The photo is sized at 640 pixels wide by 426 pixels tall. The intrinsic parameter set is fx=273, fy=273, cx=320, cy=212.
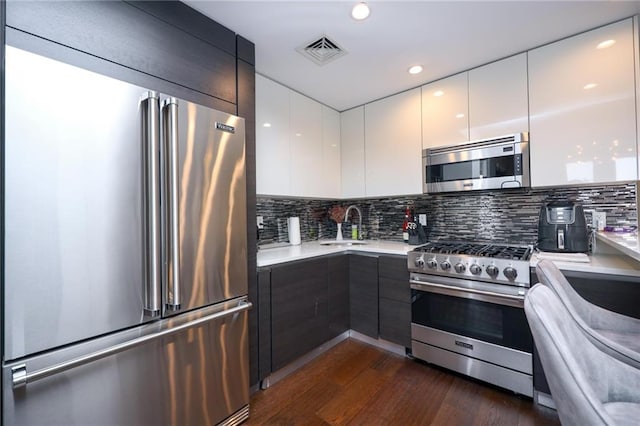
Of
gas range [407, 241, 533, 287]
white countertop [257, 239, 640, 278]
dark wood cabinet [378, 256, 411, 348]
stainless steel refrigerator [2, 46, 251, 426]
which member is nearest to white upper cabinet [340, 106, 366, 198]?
white countertop [257, 239, 640, 278]

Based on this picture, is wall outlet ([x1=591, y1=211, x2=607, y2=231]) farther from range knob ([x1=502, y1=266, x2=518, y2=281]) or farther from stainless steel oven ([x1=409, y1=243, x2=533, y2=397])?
range knob ([x1=502, y1=266, x2=518, y2=281])

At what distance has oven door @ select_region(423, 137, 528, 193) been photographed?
1.99 meters

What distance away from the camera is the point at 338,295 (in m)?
2.41

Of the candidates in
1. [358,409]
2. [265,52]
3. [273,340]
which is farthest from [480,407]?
[265,52]

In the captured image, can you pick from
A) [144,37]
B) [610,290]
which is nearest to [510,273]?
[610,290]

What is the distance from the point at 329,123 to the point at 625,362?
2.65m

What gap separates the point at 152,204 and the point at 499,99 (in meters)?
2.40

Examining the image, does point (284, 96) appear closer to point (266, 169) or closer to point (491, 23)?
point (266, 169)

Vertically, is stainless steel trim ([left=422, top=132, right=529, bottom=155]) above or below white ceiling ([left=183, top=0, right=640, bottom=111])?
below

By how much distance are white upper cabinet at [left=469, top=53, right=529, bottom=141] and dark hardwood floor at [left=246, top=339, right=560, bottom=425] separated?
1817 mm

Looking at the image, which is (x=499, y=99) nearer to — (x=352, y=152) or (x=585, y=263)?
(x=585, y=263)

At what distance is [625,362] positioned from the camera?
98 cm

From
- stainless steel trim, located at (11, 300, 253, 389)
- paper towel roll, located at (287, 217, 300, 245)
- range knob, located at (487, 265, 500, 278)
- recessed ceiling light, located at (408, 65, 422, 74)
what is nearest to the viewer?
stainless steel trim, located at (11, 300, 253, 389)

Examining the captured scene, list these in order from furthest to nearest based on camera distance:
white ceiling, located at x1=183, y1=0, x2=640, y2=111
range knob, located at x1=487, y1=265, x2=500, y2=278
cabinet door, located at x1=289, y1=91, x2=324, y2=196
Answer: cabinet door, located at x1=289, y1=91, x2=324, y2=196 < range knob, located at x1=487, y1=265, x2=500, y2=278 < white ceiling, located at x1=183, y1=0, x2=640, y2=111
